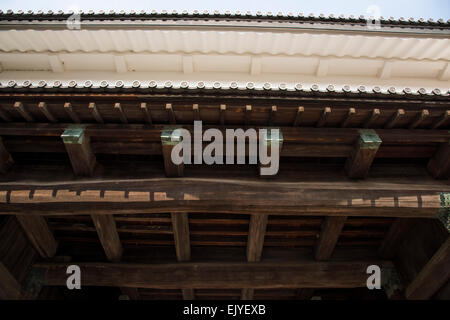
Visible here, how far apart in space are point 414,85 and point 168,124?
6.93m

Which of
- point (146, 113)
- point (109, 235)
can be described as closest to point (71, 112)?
point (146, 113)

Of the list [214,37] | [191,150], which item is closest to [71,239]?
[191,150]

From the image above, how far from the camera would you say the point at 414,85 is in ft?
26.6

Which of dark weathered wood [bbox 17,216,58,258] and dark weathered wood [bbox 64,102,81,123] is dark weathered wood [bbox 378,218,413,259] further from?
dark weathered wood [bbox 17,216,58,258]

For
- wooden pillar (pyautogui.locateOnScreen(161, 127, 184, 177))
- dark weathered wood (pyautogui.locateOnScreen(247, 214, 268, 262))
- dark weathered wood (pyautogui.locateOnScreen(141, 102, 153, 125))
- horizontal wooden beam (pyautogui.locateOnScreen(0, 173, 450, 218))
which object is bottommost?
dark weathered wood (pyautogui.locateOnScreen(247, 214, 268, 262))

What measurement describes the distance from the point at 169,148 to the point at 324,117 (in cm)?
226

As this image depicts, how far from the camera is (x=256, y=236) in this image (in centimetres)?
523

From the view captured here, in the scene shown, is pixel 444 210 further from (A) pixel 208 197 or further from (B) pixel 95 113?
(B) pixel 95 113

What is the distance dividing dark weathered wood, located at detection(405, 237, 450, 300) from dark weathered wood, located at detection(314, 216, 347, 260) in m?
1.45

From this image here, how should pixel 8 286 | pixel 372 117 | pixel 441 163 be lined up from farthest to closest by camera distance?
pixel 8 286
pixel 441 163
pixel 372 117

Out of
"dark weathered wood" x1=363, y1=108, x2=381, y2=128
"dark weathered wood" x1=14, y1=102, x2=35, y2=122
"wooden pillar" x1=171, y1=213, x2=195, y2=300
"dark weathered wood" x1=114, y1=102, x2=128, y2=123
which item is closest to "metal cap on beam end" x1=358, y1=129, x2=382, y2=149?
"dark weathered wood" x1=363, y1=108, x2=381, y2=128

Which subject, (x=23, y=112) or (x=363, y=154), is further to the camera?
(x=363, y=154)

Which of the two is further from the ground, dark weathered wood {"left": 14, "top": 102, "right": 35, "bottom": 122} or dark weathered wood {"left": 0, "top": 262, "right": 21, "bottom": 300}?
dark weathered wood {"left": 14, "top": 102, "right": 35, "bottom": 122}

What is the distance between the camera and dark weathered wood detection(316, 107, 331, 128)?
430 cm
